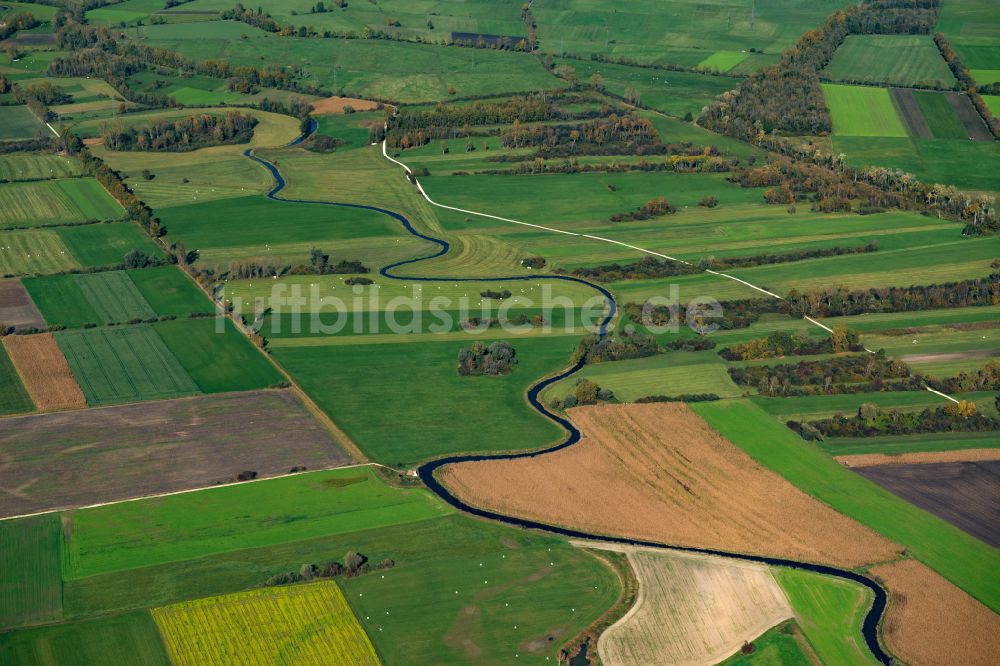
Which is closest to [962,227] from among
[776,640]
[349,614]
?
[776,640]

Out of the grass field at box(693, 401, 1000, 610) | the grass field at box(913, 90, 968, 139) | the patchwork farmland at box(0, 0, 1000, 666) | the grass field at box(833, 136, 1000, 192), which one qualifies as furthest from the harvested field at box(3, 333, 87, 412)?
the grass field at box(913, 90, 968, 139)

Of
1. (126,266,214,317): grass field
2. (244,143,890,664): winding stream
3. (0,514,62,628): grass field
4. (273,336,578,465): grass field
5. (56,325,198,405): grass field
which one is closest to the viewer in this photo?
(0,514,62,628): grass field

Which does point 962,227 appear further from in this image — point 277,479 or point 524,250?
point 277,479

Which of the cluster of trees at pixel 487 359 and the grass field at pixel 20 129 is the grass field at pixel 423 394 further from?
the grass field at pixel 20 129

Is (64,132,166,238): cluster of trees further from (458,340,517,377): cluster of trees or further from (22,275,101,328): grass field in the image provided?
(458,340,517,377): cluster of trees

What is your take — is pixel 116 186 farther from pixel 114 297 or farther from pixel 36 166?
pixel 114 297

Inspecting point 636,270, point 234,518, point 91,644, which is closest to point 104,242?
point 636,270
